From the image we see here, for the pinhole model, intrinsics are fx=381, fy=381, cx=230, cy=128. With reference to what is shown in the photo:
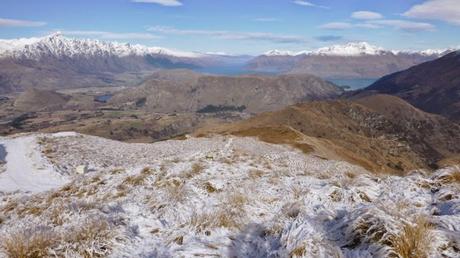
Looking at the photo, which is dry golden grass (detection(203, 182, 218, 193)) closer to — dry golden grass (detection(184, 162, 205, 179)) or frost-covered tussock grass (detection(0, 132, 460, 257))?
frost-covered tussock grass (detection(0, 132, 460, 257))

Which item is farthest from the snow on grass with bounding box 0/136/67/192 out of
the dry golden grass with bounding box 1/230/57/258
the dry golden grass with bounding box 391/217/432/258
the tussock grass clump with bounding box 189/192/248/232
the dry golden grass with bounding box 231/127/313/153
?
the dry golden grass with bounding box 231/127/313/153

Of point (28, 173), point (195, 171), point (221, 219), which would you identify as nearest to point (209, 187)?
point (195, 171)

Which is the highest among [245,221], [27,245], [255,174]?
[27,245]

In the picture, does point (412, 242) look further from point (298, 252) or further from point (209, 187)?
point (209, 187)

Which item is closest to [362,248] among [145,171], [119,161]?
[145,171]

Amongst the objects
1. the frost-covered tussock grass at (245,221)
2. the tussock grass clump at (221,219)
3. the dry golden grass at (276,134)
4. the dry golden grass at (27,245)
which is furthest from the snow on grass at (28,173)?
the dry golden grass at (276,134)

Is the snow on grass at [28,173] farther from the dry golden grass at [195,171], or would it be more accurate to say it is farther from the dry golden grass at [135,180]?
the dry golden grass at [195,171]

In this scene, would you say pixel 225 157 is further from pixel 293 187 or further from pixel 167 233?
pixel 167 233
